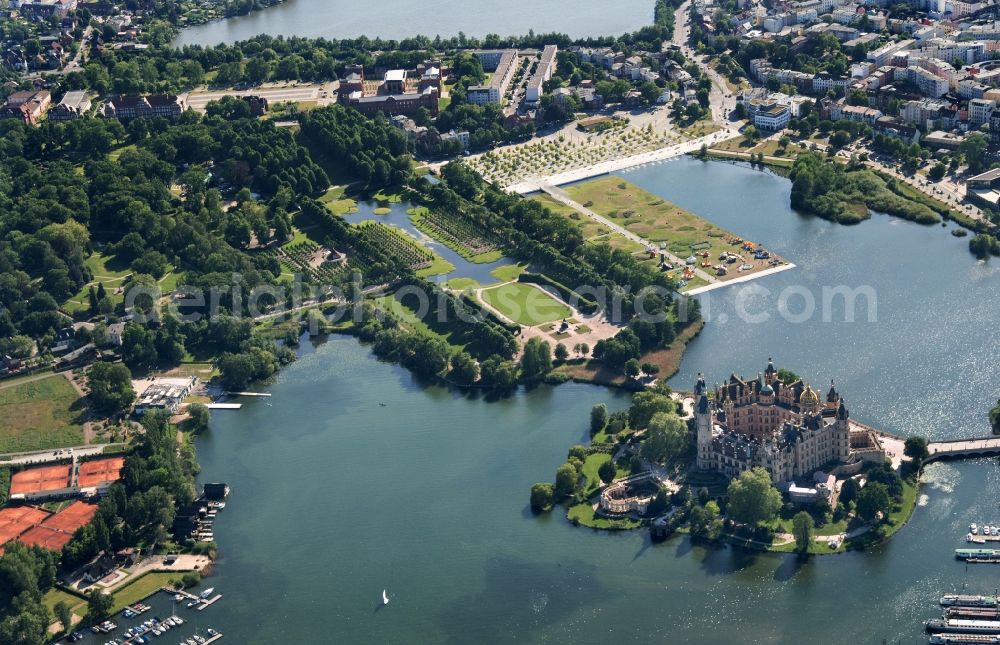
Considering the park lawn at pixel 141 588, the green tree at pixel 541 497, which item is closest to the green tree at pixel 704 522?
the green tree at pixel 541 497

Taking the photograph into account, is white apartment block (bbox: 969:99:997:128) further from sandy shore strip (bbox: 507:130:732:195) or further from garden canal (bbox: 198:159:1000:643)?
garden canal (bbox: 198:159:1000:643)

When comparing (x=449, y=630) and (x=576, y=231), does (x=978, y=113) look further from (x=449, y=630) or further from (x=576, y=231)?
(x=449, y=630)

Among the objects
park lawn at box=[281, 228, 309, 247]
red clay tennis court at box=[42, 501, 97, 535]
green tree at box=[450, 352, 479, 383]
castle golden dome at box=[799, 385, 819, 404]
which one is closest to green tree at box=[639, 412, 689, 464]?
castle golden dome at box=[799, 385, 819, 404]

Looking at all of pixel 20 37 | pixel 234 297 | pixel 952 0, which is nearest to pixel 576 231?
pixel 234 297

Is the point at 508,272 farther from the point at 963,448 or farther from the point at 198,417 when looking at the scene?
the point at 963,448

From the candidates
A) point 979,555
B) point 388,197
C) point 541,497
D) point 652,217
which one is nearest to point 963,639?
point 979,555
